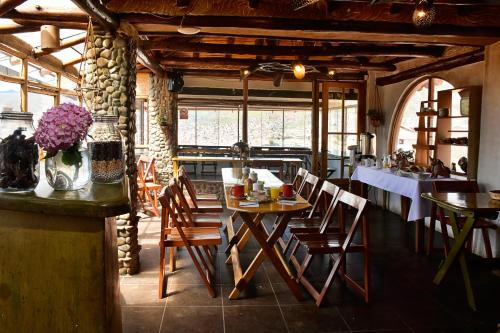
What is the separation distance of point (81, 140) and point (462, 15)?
3732 millimetres

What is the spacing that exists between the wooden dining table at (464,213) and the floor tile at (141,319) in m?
2.44

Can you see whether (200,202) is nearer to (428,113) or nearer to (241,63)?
(241,63)

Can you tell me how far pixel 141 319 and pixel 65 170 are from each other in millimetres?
1785

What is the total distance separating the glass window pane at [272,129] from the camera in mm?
13336

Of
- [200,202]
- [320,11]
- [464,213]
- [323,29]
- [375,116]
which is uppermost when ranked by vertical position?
[320,11]

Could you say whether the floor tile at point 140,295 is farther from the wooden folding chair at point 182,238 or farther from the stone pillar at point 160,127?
the stone pillar at point 160,127

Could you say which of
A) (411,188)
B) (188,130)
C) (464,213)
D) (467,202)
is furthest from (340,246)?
(188,130)

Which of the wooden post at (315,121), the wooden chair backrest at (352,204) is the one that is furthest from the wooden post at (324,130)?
the wooden chair backrest at (352,204)

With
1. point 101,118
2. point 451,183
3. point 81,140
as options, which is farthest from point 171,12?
point 451,183

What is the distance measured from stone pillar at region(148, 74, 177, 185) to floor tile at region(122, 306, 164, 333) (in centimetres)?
490

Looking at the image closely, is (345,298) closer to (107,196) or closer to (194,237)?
(194,237)

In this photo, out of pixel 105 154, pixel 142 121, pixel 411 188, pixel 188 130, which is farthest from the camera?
pixel 188 130

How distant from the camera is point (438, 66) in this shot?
5.48 metres

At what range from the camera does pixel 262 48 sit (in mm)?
5863
